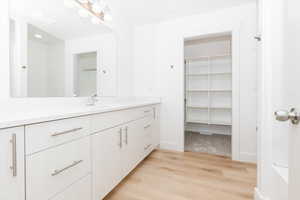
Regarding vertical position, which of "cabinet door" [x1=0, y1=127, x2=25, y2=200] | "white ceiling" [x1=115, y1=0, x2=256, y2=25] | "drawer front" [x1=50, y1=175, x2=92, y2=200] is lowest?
"drawer front" [x1=50, y1=175, x2=92, y2=200]

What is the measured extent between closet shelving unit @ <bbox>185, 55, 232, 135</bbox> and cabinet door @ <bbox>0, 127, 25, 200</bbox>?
3.34 meters

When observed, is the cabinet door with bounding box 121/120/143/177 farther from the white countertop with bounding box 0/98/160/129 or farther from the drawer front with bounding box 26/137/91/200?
the drawer front with bounding box 26/137/91/200

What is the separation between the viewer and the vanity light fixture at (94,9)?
1680 millimetres

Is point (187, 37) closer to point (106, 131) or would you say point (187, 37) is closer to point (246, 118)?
point (246, 118)

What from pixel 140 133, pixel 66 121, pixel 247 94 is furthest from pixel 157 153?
pixel 66 121

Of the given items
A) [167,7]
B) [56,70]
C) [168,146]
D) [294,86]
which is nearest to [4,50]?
[56,70]

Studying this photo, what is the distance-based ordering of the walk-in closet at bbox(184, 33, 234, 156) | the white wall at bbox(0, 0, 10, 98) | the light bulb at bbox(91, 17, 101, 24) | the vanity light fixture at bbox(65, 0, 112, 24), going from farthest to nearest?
the walk-in closet at bbox(184, 33, 234, 156)
the light bulb at bbox(91, 17, 101, 24)
the vanity light fixture at bbox(65, 0, 112, 24)
the white wall at bbox(0, 0, 10, 98)

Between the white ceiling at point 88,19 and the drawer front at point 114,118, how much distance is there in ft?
3.33

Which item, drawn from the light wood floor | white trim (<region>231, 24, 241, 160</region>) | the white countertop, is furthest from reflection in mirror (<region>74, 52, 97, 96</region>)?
white trim (<region>231, 24, 241, 160</region>)

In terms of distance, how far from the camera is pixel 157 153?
2.46m

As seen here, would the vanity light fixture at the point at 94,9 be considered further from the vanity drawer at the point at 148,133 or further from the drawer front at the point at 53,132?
the vanity drawer at the point at 148,133

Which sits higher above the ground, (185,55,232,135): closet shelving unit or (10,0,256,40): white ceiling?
(10,0,256,40): white ceiling

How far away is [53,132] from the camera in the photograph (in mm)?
833

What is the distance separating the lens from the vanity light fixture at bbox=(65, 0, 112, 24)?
1680 millimetres
